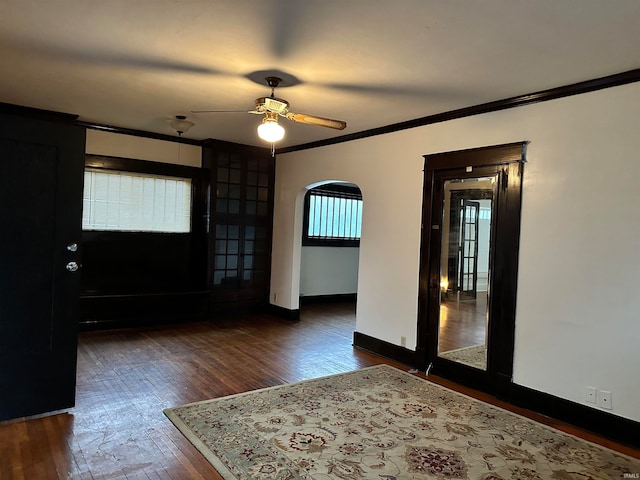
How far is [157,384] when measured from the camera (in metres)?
3.72

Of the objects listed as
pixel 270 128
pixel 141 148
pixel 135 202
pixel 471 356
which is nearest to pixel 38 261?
pixel 270 128

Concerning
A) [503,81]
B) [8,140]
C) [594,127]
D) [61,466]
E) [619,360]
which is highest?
[503,81]

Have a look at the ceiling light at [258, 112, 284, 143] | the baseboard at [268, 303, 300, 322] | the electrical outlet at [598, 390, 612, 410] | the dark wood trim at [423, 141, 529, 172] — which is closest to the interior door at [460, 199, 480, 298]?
the dark wood trim at [423, 141, 529, 172]

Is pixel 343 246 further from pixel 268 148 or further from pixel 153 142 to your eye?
pixel 153 142

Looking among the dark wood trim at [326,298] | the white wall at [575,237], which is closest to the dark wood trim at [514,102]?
the white wall at [575,237]

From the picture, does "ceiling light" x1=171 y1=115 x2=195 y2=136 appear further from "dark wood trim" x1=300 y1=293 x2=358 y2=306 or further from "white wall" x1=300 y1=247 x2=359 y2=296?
"dark wood trim" x1=300 y1=293 x2=358 y2=306

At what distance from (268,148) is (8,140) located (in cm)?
408

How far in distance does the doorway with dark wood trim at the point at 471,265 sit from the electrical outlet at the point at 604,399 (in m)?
0.67

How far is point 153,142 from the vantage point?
5.91 metres

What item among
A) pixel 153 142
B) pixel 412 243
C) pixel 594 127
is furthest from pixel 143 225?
pixel 594 127

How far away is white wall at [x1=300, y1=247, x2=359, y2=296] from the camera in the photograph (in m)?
7.91

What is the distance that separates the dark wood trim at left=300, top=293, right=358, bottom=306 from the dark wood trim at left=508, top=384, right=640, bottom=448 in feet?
14.8

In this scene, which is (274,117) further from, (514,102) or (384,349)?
(384,349)

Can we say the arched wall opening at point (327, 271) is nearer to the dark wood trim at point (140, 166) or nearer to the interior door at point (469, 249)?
the dark wood trim at point (140, 166)
